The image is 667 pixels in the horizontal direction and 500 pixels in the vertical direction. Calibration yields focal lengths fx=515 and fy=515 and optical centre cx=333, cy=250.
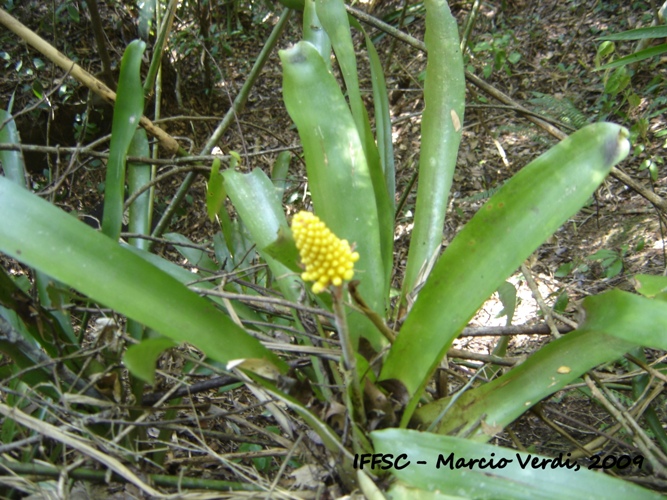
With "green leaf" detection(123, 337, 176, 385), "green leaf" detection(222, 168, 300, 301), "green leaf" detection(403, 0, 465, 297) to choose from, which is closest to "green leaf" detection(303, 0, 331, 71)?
"green leaf" detection(403, 0, 465, 297)

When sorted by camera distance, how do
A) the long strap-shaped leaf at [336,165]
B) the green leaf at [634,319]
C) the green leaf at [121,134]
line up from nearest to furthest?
the green leaf at [634,319]
the long strap-shaped leaf at [336,165]
the green leaf at [121,134]

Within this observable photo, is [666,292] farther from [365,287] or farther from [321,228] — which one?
[321,228]

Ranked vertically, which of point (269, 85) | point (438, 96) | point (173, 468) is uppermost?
point (269, 85)

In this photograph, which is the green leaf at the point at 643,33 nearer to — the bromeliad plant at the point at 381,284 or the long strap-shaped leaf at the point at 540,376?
the bromeliad plant at the point at 381,284

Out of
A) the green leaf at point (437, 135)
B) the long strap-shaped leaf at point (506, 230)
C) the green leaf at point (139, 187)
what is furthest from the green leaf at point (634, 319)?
the green leaf at point (139, 187)

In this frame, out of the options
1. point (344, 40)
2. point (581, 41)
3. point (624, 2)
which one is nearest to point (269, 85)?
point (581, 41)

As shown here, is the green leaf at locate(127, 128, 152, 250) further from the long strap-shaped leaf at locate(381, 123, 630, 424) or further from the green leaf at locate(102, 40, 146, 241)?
the long strap-shaped leaf at locate(381, 123, 630, 424)
